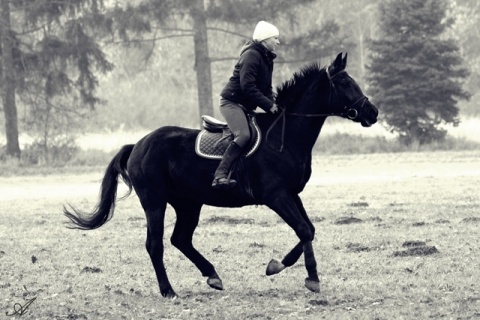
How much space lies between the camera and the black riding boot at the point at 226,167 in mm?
10029

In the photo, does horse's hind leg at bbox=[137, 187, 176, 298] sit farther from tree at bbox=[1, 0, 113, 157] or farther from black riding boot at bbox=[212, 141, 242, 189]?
tree at bbox=[1, 0, 113, 157]

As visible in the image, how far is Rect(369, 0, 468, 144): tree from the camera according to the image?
38.0 m

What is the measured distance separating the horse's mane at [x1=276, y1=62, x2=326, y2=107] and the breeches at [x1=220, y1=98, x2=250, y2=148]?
47cm

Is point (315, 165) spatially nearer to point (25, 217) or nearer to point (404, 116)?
point (404, 116)

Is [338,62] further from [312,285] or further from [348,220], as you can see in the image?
[348,220]

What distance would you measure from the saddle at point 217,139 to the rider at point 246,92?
101mm

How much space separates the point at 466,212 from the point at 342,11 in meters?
56.6

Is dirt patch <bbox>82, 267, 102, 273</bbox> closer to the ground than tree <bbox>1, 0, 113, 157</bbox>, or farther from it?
closer to the ground

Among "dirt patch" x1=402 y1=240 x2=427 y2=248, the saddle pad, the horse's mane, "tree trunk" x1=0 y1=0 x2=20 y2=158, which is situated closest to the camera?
the saddle pad

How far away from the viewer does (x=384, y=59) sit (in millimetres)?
38906

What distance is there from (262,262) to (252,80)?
2.69 m

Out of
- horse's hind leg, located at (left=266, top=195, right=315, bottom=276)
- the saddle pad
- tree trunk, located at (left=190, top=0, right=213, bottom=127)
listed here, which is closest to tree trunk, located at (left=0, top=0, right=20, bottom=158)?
tree trunk, located at (left=190, top=0, right=213, bottom=127)

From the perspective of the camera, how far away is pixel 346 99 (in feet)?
33.8

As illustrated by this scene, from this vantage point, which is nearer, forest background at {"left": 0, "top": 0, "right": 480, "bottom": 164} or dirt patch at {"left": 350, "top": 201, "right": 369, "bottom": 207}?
dirt patch at {"left": 350, "top": 201, "right": 369, "bottom": 207}
